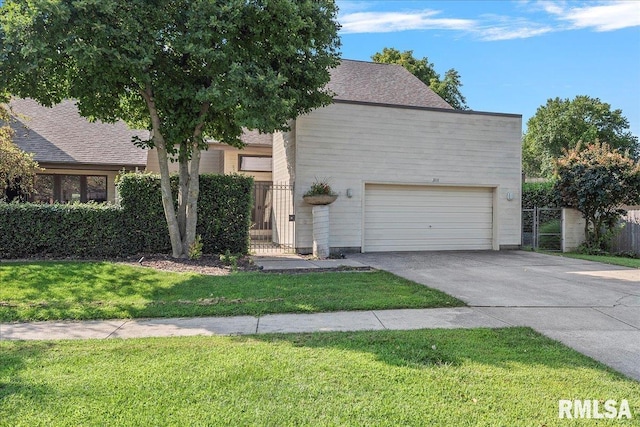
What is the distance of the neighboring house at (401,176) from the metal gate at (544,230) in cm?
127

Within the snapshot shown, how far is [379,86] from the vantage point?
663 inches

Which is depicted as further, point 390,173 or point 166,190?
point 390,173

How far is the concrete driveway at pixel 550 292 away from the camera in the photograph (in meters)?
4.52

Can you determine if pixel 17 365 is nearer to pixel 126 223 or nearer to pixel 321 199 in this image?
pixel 126 223

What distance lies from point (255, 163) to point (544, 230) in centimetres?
1184

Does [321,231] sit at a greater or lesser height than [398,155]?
lesser

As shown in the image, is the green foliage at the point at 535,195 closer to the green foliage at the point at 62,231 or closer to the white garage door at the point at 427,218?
the white garage door at the point at 427,218

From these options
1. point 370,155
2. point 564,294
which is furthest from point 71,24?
point 564,294

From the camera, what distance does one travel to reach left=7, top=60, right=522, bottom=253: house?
39.1ft

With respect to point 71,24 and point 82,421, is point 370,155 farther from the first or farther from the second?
point 82,421

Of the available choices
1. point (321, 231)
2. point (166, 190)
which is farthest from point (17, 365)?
point (321, 231)

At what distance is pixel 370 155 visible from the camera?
12.3 meters

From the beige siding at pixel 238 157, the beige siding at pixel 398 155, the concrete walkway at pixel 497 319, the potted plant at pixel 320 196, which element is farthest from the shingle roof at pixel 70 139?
the concrete walkway at pixel 497 319

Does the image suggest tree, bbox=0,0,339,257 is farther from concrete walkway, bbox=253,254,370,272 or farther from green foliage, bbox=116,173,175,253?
concrete walkway, bbox=253,254,370,272
